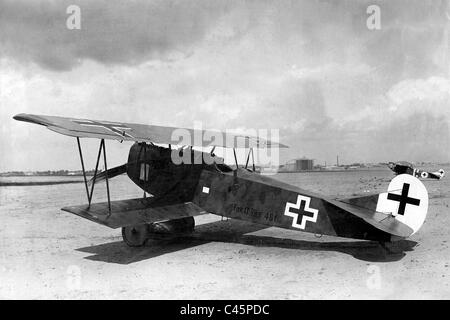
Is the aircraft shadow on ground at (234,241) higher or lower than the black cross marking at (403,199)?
lower

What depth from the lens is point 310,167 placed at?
8381cm

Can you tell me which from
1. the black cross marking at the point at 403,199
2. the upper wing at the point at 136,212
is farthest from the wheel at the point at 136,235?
the black cross marking at the point at 403,199

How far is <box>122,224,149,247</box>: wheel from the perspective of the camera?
900 cm

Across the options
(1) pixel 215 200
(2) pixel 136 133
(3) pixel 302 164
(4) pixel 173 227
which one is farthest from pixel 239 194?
(3) pixel 302 164

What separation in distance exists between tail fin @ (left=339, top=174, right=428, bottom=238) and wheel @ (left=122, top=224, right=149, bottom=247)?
4.37 metres

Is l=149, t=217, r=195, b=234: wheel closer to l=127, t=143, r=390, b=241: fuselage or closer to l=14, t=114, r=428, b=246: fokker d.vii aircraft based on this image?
l=14, t=114, r=428, b=246: fokker d.vii aircraft

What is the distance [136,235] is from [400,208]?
18.3 ft

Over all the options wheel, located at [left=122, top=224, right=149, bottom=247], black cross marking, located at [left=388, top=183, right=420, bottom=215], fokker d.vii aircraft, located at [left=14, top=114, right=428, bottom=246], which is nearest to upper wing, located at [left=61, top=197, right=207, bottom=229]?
fokker d.vii aircraft, located at [left=14, top=114, right=428, bottom=246]

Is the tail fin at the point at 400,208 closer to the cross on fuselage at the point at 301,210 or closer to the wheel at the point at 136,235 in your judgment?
the cross on fuselage at the point at 301,210

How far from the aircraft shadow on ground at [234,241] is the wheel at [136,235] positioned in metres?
0.14

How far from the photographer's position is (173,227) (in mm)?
9914

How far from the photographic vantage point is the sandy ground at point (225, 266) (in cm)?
599
